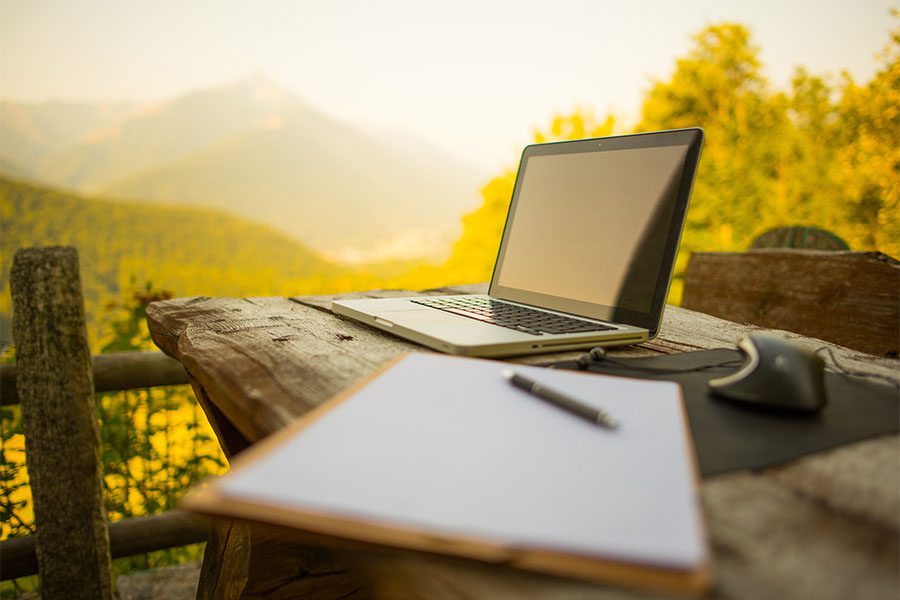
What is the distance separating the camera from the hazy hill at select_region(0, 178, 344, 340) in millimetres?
3879

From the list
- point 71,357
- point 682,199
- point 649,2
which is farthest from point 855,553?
point 649,2

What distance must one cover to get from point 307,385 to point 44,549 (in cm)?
177

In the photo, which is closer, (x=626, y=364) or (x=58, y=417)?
(x=626, y=364)

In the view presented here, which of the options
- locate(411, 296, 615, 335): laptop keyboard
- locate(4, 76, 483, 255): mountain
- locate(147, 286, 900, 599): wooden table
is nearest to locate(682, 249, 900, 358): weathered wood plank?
locate(147, 286, 900, 599): wooden table

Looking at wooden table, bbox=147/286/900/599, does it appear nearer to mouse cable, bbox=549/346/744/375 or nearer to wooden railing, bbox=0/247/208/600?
mouse cable, bbox=549/346/744/375

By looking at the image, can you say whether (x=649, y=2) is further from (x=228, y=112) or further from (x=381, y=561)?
(x=381, y=561)

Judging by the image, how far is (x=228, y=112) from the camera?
632cm

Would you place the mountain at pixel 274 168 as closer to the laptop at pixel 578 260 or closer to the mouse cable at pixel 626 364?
the laptop at pixel 578 260

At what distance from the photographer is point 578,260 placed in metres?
1.31

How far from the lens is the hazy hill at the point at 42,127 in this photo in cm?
442

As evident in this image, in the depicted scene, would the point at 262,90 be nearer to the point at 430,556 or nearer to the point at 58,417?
the point at 58,417

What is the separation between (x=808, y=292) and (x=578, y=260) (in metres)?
0.88

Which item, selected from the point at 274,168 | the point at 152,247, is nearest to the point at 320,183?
the point at 274,168

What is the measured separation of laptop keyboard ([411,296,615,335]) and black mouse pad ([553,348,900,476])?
22cm
